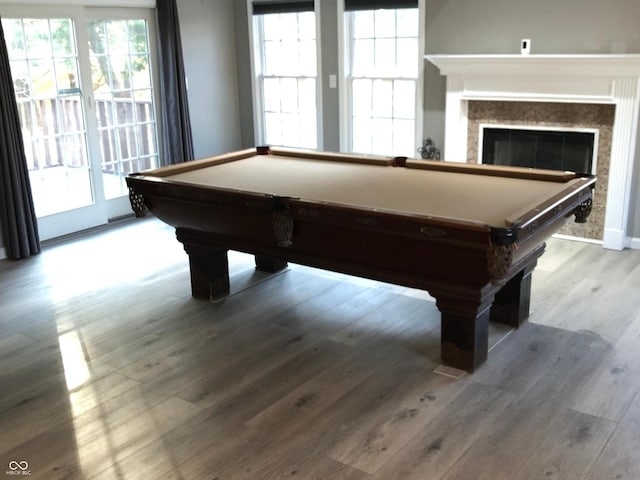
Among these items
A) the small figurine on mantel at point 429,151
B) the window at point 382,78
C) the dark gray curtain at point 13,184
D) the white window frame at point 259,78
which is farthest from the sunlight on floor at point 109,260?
the small figurine on mantel at point 429,151

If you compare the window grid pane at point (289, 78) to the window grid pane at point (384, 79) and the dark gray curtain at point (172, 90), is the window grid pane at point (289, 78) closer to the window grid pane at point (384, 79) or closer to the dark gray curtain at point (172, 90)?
the window grid pane at point (384, 79)

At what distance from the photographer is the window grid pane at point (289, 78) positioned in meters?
6.93

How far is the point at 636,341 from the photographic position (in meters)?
3.80

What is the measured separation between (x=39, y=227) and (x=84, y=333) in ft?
7.11

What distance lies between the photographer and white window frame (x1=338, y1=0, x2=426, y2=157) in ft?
19.9

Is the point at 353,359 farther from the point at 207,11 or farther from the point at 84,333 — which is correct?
the point at 207,11

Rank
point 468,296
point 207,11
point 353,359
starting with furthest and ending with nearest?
point 207,11 → point 353,359 → point 468,296

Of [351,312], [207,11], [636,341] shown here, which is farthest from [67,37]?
[636,341]

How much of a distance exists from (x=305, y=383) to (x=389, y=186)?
120 cm

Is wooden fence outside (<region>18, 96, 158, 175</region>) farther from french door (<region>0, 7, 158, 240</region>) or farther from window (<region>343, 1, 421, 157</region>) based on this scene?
window (<region>343, 1, 421, 157</region>)

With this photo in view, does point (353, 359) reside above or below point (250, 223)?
below

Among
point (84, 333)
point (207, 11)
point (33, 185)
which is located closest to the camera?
point (84, 333)

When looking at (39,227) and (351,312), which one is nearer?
(351,312)

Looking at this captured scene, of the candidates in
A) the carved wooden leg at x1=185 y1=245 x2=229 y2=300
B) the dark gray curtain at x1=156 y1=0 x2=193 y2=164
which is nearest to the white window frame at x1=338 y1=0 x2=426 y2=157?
the dark gray curtain at x1=156 y1=0 x2=193 y2=164
